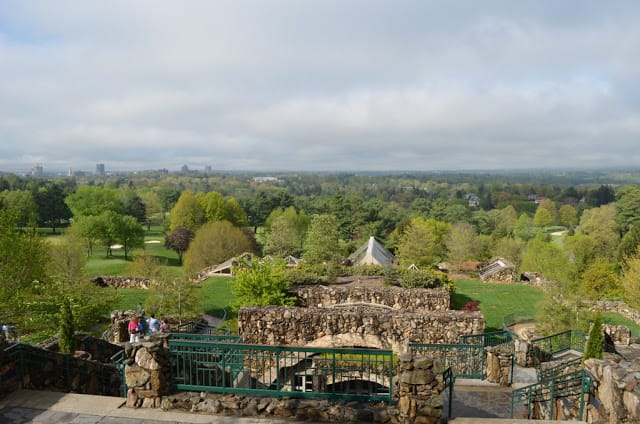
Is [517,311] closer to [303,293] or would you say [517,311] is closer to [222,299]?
[303,293]

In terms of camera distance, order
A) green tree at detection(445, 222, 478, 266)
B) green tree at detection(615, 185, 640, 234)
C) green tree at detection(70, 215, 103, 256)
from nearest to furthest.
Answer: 1. green tree at detection(445, 222, 478, 266)
2. green tree at detection(70, 215, 103, 256)
3. green tree at detection(615, 185, 640, 234)

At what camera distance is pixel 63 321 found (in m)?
11.7

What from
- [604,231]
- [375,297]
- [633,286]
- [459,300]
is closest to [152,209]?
[459,300]

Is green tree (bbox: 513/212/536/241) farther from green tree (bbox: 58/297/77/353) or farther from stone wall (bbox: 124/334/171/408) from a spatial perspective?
stone wall (bbox: 124/334/171/408)

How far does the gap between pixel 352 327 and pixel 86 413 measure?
34.6ft

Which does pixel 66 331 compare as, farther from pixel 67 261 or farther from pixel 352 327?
pixel 67 261

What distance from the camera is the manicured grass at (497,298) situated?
2470cm

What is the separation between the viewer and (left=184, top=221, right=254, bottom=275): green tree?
138 ft

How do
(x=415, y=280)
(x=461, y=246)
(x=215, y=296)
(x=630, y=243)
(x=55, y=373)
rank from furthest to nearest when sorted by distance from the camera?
1. (x=630, y=243)
2. (x=461, y=246)
3. (x=215, y=296)
4. (x=415, y=280)
5. (x=55, y=373)

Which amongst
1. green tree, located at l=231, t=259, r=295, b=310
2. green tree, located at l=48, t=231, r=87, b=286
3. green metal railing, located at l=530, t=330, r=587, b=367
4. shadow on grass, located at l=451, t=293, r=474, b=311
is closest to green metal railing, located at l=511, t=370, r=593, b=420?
green metal railing, located at l=530, t=330, r=587, b=367

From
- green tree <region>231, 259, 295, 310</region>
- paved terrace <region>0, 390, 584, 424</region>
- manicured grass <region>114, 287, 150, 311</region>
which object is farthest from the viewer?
manicured grass <region>114, 287, 150, 311</region>

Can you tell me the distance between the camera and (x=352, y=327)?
16531 mm

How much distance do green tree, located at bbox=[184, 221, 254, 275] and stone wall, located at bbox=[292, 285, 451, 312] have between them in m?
21.7

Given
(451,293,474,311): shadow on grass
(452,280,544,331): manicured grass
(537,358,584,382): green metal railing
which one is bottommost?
(452,280,544,331): manicured grass
